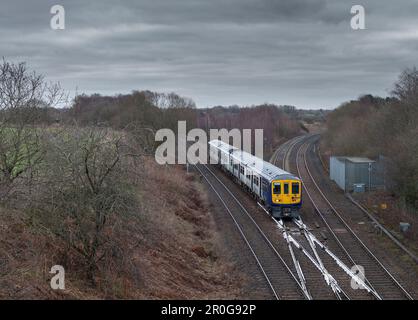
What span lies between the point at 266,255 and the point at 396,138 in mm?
15696

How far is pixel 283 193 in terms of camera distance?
26422mm

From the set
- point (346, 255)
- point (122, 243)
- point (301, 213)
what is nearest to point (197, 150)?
point (301, 213)

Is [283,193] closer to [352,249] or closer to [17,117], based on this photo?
[352,249]

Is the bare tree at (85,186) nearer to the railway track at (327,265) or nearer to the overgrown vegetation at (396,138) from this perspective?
the railway track at (327,265)

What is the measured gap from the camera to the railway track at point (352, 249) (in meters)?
17.0

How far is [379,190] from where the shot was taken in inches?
1382

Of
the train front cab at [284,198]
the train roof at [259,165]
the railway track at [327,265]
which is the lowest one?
the railway track at [327,265]

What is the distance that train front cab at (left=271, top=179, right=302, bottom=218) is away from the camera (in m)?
A: 26.4

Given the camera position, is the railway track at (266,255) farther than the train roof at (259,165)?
No

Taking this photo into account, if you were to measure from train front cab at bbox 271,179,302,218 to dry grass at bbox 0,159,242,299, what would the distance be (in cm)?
429

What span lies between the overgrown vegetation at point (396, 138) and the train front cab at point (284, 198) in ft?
20.8

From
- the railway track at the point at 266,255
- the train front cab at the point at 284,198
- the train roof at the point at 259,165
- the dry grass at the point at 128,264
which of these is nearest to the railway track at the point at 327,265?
the train front cab at the point at 284,198
